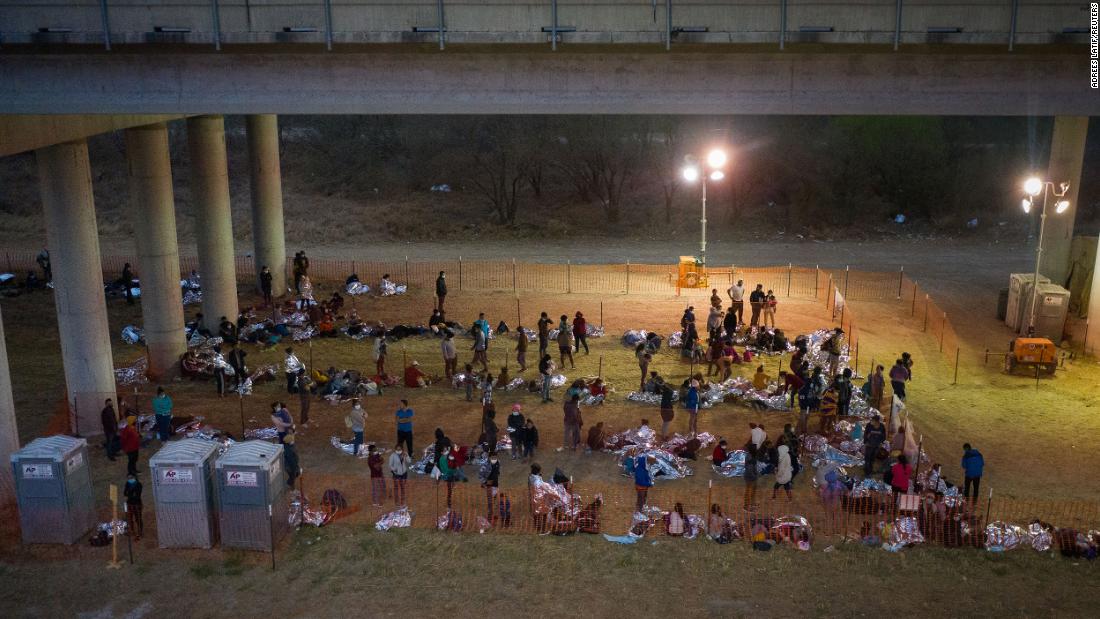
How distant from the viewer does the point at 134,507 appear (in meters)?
15.0

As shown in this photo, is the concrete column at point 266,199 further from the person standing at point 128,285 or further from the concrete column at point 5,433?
the concrete column at point 5,433

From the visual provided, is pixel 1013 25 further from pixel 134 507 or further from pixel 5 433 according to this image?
pixel 5 433

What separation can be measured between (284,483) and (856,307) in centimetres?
2075

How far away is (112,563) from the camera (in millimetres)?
14250

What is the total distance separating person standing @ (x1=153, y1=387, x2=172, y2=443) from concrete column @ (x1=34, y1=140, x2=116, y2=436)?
2031 mm

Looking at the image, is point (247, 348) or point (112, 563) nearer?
point (112, 563)

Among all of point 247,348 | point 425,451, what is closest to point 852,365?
point 425,451

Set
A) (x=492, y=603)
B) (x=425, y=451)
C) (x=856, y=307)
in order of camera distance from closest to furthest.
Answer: (x=492, y=603)
(x=425, y=451)
(x=856, y=307)

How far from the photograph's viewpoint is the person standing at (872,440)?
675 inches

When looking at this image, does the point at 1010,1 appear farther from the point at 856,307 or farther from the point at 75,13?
the point at 75,13

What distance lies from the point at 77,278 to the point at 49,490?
6217mm

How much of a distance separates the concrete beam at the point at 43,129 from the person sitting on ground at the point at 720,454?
1382 centimetres

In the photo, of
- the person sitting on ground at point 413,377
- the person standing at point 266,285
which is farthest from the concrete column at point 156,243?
the person sitting on ground at point 413,377

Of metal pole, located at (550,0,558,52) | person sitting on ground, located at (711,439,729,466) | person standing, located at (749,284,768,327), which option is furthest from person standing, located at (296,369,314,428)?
person standing, located at (749,284,768,327)
